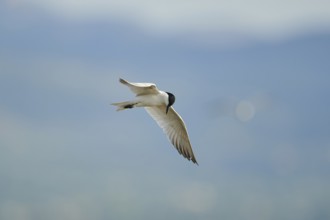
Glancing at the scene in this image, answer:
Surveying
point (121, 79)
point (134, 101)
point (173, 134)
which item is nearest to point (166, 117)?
point (173, 134)

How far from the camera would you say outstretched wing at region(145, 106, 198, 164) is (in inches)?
604

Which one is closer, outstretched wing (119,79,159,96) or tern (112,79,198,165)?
A: outstretched wing (119,79,159,96)

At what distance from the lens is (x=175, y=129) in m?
15.5

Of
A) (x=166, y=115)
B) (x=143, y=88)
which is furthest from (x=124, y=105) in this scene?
(x=166, y=115)

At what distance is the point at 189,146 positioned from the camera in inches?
608

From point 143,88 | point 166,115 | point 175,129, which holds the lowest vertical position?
point 175,129

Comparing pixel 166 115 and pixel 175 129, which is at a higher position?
pixel 166 115

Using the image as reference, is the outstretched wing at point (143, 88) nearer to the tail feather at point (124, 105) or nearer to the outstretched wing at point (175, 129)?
the tail feather at point (124, 105)

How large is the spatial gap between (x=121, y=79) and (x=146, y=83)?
101cm

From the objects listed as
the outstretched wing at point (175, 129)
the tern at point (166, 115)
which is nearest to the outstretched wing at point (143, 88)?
the tern at point (166, 115)

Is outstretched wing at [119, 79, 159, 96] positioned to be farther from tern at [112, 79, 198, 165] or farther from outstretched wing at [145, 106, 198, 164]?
outstretched wing at [145, 106, 198, 164]

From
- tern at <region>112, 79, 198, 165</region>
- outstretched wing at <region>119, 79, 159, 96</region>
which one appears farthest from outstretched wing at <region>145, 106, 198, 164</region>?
outstretched wing at <region>119, 79, 159, 96</region>

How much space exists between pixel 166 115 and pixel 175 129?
41cm

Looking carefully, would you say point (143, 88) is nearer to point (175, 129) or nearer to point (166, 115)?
point (166, 115)
